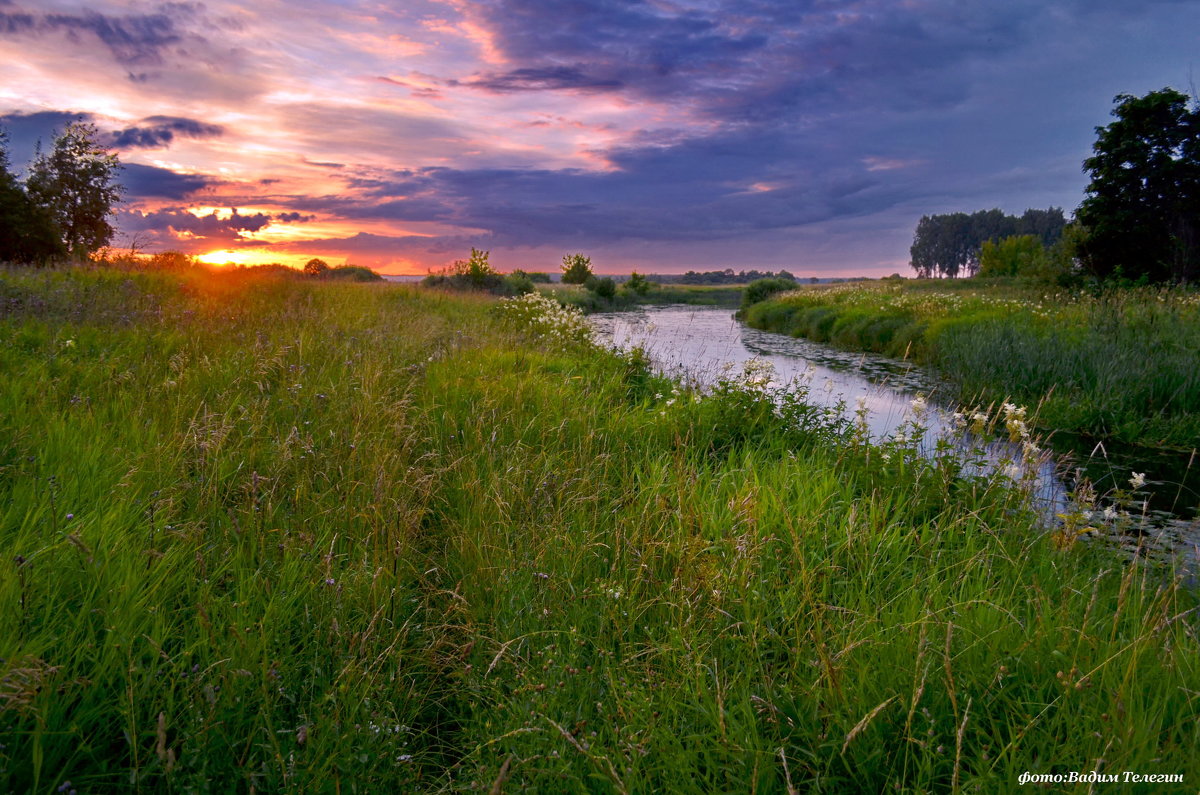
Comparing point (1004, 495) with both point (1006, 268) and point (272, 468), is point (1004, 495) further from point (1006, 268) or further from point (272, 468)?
point (1006, 268)

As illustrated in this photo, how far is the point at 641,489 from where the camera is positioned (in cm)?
383

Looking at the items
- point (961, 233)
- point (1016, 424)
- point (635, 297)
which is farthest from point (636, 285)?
point (961, 233)

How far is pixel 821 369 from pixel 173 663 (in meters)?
13.9

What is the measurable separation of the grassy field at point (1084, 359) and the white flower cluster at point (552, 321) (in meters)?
6.31

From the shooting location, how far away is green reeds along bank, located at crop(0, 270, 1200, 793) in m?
1.78

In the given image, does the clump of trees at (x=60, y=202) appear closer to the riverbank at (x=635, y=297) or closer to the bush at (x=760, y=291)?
the riverbank at (x=635, y=297)

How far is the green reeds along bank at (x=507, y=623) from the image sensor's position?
1.78 metres

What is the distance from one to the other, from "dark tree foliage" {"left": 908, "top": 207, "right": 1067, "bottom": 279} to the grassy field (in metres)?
98.0

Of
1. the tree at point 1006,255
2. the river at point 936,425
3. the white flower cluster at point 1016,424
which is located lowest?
the river at point 936,425

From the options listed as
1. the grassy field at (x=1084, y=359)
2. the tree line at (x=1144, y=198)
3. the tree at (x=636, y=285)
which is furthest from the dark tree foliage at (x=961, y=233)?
the grassy field at (x=1084, y=359)

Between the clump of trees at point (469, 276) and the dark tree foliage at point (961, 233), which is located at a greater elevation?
the dark tree foliage at point (961, 233)

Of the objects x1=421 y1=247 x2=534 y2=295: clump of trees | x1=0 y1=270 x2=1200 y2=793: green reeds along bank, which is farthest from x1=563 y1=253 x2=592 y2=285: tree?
x1=0 y1=270 x2=1200 y2=793: green reeds along bank

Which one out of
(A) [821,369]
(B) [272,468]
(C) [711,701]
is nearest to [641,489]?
(C) [711,701]

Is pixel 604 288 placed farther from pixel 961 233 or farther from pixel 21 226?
pixel 961 233
